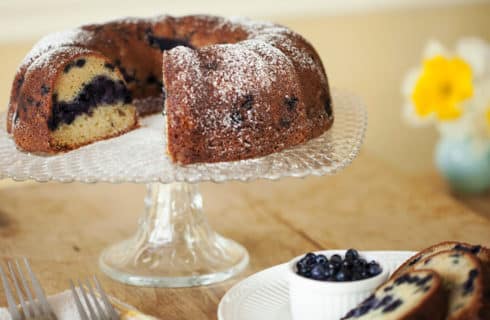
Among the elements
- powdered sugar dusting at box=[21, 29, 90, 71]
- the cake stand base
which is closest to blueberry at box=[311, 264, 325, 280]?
the cake stand base

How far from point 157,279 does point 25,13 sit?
51.9 inches

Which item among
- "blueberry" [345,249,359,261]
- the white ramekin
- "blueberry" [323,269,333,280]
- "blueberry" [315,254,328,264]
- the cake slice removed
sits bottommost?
the white ramekin

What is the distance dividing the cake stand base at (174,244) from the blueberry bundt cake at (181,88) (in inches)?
6.5

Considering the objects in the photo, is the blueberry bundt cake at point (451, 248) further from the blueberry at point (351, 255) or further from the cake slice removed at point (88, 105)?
the cake slice removed at point (88, 105)

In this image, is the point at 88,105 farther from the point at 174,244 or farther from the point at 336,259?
the point at 336,259

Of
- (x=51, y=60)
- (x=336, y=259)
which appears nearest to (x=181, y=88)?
(x=51, y=60)

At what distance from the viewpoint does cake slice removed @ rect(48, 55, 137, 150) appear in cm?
154

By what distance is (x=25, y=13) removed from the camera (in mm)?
2525

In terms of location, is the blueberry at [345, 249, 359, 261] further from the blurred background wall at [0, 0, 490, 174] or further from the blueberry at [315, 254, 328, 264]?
the blurred background wall at [0, 0, 490, 174]

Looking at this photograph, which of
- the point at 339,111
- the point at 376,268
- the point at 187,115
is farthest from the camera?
the point at 339,111

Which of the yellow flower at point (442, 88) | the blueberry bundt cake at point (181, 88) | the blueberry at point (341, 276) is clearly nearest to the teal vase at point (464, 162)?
the yellow flower at point (442, 88)

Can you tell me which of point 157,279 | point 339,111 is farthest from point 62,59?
point 339,111

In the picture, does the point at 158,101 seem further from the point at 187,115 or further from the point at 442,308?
the point at 442,308

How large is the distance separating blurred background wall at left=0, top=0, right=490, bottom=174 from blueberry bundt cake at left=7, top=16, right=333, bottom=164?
0.89 meters
